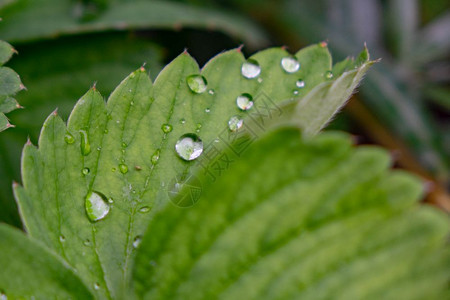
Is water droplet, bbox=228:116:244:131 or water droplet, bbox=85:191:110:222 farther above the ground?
water droplet, bbox=228:116:244:131

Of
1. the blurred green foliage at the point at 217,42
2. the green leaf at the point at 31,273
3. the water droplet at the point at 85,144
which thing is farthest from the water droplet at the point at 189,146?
the blurred green foliage at the point at 217,42

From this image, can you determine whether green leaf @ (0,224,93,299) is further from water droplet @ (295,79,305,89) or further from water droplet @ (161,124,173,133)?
water droplet @ (295,79,305,89)

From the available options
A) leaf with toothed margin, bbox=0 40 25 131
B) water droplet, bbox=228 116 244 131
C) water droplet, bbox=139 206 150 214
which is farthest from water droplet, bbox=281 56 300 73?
leaf with toothed margin, bbox=0 40 25 131

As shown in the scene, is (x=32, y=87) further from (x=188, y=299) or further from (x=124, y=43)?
→ (x=188, y=299)

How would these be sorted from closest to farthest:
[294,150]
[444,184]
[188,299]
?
[294,150]
[188,299]
[444,184]

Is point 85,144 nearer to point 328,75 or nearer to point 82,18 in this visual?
point 328,75

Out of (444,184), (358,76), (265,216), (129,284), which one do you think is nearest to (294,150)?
(265,216)

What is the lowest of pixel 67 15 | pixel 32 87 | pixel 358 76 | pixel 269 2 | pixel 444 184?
pixel 358 76

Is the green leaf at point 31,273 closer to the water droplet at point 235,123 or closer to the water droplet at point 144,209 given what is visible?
the water droplet at point 144,209
